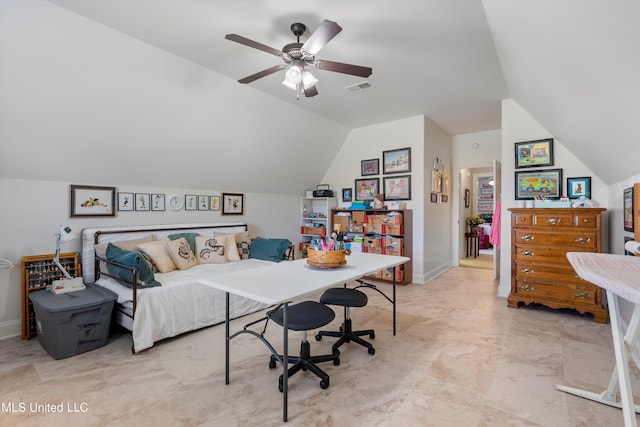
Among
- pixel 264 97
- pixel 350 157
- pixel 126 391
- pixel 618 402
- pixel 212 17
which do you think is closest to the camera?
pixel 618 402

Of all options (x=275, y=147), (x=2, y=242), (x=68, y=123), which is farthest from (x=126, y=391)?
(x=275, y=147)

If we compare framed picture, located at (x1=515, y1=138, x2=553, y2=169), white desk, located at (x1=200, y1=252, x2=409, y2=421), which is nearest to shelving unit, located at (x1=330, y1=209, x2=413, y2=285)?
framed picture, located at (x1=515, y1=138, x2=553, y2=169)

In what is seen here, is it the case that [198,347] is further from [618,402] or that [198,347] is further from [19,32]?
[618,402]

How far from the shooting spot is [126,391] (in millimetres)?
1988

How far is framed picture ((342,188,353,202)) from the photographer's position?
5.54 m

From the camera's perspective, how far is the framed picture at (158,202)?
12.5 ft

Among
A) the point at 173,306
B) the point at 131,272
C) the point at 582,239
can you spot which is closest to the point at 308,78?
the point at 131,272

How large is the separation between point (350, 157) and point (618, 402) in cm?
451

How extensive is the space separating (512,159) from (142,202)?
4.86 meters

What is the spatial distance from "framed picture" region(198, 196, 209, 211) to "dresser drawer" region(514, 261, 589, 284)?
419 centimetres

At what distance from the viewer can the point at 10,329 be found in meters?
2.81

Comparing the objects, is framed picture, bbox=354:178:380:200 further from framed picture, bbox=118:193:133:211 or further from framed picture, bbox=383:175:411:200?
framed picture, bbox=118:193:133:211

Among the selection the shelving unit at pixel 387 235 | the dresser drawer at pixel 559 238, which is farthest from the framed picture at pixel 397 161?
the dresser drawer at pixel 559 238

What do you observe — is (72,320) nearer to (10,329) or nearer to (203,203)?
(10,329)
